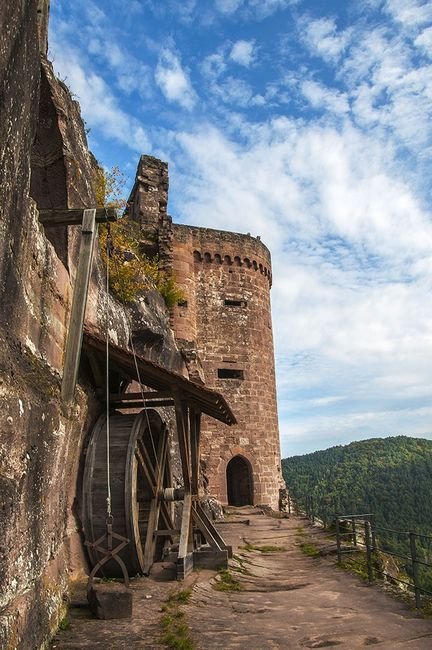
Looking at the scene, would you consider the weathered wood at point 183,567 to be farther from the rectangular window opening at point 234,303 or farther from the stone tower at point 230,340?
the rectangular window opening at point 234,303

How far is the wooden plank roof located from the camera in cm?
688

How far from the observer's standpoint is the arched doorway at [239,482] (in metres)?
20.0

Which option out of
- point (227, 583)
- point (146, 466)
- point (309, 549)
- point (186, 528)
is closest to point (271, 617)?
point (227, 583)

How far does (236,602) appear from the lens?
6500 mm

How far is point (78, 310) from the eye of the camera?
5.52 m

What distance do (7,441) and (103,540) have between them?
3.25 meters

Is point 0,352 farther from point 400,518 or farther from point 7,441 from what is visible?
point 400,518

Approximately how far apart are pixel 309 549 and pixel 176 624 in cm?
616

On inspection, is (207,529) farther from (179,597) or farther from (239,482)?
(239,482)

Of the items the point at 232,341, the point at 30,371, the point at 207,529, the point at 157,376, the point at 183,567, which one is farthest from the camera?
the point at 232,341

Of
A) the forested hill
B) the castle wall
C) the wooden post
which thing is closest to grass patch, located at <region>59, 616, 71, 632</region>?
the wooden post

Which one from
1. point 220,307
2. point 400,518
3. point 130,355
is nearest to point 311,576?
point 130,355

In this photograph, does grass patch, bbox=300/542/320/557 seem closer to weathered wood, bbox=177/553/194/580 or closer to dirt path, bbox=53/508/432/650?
dirt path, bbox=53/508/432/650

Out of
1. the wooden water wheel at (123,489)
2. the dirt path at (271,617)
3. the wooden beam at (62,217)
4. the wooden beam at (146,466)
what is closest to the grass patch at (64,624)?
the dirt path at (271,617)
